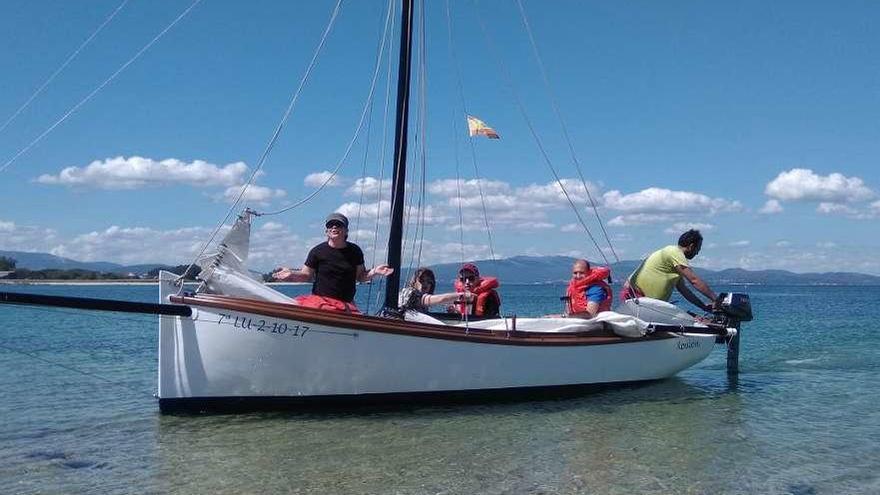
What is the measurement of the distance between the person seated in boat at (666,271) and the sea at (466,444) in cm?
164

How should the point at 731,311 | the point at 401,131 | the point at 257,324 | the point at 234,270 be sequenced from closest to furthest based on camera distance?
the point at 257,324 < the point at 234,270 < the point at 401,131 < the point at 731,311

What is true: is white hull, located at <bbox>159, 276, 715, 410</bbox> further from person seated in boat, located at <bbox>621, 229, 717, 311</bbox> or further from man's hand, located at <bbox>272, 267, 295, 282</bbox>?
person seated in boat, located at <bbox>621, 229, 717, 311</bbox>

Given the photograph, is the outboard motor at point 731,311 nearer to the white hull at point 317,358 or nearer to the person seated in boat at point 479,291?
the person seated in boat at point 479,291

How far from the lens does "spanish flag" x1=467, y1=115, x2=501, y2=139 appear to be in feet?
47.6

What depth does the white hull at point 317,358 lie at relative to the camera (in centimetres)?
961

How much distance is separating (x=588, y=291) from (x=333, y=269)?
471 cm

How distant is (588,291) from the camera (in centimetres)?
1314

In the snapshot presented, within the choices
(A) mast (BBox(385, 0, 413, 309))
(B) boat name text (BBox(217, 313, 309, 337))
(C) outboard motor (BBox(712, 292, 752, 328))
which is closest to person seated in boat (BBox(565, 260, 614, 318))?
(C) outboard motor (BBox(712, 292, 752, 328))

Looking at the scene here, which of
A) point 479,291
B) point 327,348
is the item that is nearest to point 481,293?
point 479,291

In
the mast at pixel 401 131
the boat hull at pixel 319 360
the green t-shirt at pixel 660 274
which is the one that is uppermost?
the mast at pixel 401 131

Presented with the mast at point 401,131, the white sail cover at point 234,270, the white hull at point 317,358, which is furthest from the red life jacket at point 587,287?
the white sail cover at point 234,270

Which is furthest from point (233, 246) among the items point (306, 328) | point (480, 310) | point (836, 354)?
point (836, 354)

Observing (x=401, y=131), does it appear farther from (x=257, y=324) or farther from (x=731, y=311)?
(x=731, y=311)

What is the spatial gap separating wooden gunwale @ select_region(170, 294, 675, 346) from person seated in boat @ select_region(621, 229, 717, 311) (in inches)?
121
